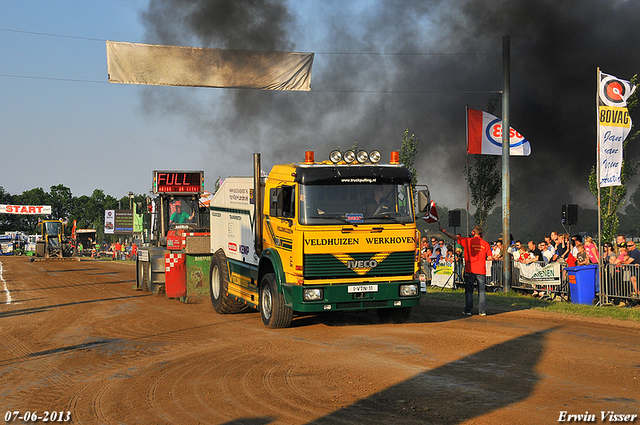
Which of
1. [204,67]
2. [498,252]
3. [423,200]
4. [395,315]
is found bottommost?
[395,315]

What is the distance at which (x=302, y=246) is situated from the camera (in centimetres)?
1055

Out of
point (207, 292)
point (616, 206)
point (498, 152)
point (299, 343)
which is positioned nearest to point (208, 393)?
point (299, 343)

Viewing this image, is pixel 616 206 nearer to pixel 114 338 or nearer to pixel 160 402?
pixel 114 338

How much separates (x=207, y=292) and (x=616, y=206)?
54.3 feet

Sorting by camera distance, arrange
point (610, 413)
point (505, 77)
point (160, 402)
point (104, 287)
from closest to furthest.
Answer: point (610, 413), point (160, 402), point (505, 77), point (104, 287)

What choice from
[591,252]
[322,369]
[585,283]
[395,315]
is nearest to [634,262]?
[585,283]

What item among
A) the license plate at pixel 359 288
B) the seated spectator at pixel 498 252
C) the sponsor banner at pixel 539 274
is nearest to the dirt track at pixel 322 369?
the license plate at pixel 359 288

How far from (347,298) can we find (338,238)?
1.12 m

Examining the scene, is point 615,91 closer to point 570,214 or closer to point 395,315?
point 570,214

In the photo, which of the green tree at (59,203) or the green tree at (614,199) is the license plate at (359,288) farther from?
the green tree at (59,203)

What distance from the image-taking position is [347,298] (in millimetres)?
10859

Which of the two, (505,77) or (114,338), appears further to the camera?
(505,77)

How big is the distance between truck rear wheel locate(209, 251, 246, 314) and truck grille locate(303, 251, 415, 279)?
4025 mm

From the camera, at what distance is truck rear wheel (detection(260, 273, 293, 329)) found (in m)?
11.4
